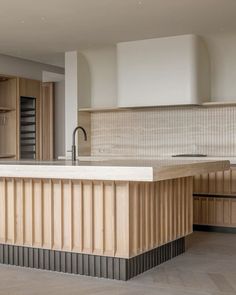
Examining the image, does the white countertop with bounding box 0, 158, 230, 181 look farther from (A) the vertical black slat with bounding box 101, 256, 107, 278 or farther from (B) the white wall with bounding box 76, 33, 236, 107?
(B) the white wall with bounding box 76, 33, 236, 107

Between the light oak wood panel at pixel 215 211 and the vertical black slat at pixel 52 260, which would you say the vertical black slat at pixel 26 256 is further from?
the light oak wood panel at pixel 215 211

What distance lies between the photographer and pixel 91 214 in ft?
12.9

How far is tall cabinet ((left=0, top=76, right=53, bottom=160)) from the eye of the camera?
8.04m

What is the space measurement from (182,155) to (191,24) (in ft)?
5.97

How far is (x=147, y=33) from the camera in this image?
6.51m

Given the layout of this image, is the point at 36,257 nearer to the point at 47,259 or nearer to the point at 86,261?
the point at 47,259

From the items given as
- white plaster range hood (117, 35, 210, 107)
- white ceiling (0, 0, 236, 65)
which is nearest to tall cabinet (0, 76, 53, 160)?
white ceiling (0, 0, 236, 65)

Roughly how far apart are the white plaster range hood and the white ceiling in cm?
21

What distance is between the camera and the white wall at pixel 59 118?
32.4 ft

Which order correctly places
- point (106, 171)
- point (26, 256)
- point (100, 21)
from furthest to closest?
point (100, 21) < point (26, 256) < point (106, 171)

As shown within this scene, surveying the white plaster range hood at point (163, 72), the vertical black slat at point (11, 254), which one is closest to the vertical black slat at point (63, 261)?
the vertical black slat at point (11, 254)

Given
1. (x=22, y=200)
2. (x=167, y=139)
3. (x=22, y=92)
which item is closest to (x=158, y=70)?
(x=167, y=139)

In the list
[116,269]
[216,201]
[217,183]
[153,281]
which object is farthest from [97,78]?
[153,281]

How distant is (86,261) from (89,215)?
0.41 m
